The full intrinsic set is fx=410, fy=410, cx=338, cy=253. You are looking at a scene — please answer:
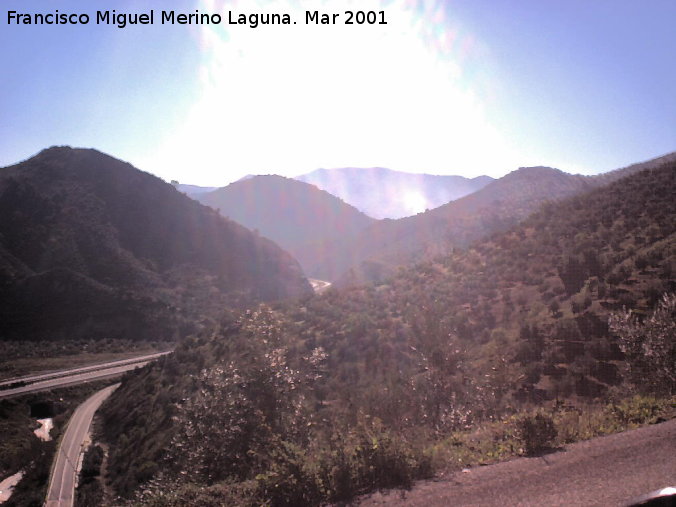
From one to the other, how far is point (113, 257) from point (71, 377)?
29063 mm

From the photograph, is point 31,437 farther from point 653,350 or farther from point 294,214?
point 294,214

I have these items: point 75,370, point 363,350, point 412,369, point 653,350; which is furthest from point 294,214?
point 653,350

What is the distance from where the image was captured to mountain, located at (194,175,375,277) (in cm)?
12938

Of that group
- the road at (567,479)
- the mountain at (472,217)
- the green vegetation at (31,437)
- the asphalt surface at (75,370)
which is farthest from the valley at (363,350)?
the mountain at (472,217)

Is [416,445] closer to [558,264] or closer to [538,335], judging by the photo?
[538,335]

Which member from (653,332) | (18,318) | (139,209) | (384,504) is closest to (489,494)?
(384,504)

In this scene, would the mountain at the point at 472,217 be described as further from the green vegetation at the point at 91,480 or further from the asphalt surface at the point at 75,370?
the green vegetation at the point at 91,480

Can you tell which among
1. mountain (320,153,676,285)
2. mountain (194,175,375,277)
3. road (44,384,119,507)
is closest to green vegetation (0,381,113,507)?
road (44,384,119,507)

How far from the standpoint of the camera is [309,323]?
78.3 ft

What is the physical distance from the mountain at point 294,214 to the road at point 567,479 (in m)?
115

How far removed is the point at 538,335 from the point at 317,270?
10522 centimetres

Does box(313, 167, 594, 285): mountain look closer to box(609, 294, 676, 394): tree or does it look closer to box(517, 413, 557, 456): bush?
box(609, 294, 676, 394): tree

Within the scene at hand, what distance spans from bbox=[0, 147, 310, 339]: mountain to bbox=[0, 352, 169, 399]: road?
13174 mm

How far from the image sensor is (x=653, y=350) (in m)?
8.23
